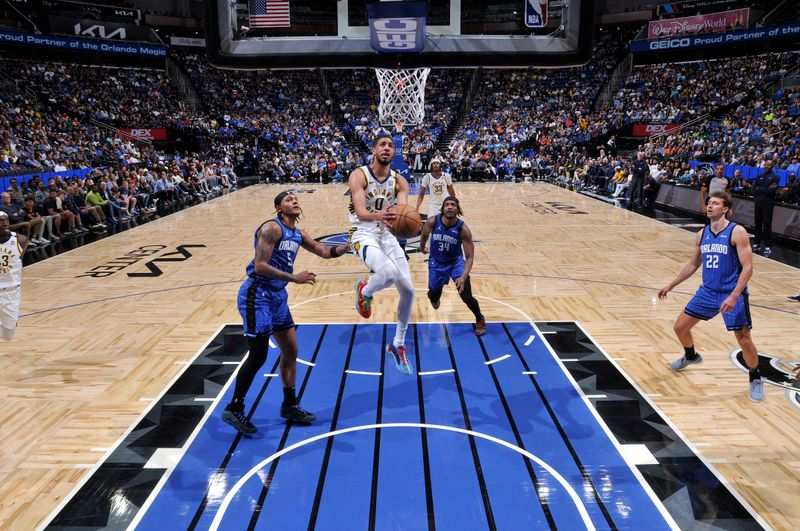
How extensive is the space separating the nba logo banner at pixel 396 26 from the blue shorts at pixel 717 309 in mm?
4696

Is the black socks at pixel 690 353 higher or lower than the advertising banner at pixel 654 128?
lower

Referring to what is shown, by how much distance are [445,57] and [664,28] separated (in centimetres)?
2994

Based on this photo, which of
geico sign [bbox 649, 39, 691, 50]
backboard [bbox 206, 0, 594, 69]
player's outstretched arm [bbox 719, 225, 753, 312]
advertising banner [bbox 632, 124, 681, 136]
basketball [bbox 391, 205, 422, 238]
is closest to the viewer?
player's outstretched arm [bbox 719, 225, 753, 312]

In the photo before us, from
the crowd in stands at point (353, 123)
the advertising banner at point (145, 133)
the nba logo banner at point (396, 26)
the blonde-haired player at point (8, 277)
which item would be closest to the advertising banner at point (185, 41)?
the crowd in stands at point (353, 123)

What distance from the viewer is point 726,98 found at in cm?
2830

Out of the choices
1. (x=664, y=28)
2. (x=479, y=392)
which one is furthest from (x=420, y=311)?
(x=664, y=28)

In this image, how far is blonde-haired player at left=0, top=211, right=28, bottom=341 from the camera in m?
5.06

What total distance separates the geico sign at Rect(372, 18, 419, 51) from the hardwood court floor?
3191 millimetres

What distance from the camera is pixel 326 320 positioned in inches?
260

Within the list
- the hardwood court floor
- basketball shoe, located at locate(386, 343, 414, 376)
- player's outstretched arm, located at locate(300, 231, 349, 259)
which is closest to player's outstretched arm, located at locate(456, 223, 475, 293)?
basketball shoe, located at locate(386, 343, 414, 376)

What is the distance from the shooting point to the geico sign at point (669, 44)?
30.9m

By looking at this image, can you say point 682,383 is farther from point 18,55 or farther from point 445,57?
point 18,55

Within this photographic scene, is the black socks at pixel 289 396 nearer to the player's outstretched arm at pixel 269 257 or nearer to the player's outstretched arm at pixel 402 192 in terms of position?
the player's outstretched arm at pixel 269 257

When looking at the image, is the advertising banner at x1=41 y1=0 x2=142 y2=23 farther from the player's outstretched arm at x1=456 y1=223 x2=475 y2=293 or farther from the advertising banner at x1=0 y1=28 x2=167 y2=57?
the player's outstretched arm at x1=456 y1=223 x2=475 y2=293
